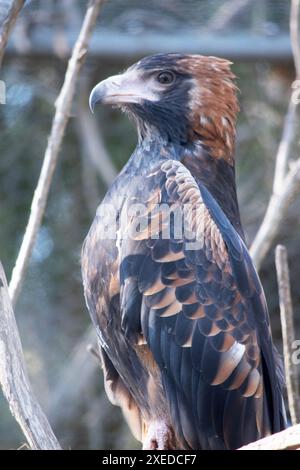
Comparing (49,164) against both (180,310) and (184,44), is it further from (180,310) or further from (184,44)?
(184,44)

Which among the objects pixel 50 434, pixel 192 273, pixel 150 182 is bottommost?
pixel 50 434

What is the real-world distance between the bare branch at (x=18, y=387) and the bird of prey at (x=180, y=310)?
22.1 inches

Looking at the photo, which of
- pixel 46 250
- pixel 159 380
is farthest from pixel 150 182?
pixel 46 250

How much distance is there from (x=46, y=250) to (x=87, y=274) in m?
3.22

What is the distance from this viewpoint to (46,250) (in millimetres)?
7074

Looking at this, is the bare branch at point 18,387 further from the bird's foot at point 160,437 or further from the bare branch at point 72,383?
the bare branch at point 72,383

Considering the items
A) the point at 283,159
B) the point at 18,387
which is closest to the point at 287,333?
the point at 283,159

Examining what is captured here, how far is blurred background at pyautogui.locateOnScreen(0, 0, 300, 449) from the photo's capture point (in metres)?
6.28

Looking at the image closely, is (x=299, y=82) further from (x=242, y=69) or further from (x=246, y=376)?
(x=242, y=69)

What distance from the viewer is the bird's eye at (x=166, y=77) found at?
13.2 feet

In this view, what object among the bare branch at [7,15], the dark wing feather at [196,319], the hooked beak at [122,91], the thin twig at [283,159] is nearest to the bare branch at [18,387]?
the dark wing feather at [196,319]

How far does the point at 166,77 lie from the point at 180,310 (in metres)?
0.92

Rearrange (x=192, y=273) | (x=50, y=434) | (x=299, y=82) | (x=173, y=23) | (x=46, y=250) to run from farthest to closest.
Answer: (x=46, y=250) → (x=173, y=23) → (x=299, y=82) → (x=192, y=273) → (x=50, y=434)

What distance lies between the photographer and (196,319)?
367cm
